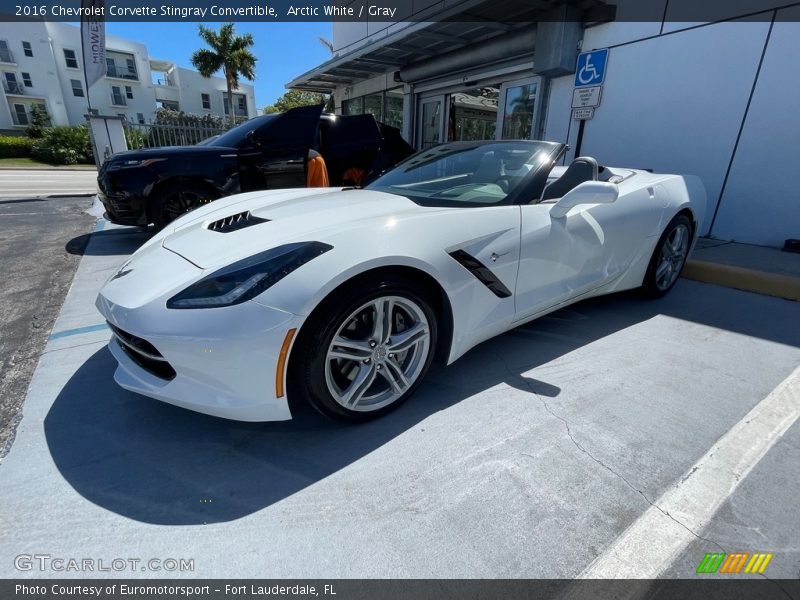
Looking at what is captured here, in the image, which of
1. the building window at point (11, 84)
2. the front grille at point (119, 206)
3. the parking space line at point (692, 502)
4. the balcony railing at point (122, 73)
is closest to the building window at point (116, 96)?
the balcony railing at point (122, 73)

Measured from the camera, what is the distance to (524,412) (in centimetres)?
205

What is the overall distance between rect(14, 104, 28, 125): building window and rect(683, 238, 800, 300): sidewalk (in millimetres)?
50098

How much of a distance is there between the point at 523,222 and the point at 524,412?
3.27ft

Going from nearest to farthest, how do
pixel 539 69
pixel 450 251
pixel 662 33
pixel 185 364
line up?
pixel 185 364, pixel 450 251, pixel 662 33, pixel 539 69

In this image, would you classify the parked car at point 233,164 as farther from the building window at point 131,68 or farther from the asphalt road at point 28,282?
the building window at point 131,68

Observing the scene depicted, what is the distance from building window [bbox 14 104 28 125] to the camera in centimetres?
3562

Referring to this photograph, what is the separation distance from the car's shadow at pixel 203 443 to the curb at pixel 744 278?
263cm

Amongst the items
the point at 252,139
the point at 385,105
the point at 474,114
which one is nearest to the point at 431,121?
the point at 474,114

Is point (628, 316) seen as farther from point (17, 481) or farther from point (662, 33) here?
point (662, 33)

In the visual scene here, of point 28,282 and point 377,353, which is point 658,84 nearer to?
point 377,353

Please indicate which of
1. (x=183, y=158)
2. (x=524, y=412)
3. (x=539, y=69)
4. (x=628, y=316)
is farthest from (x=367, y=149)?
(x=524, y=412)

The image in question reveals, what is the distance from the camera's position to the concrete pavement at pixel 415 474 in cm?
136

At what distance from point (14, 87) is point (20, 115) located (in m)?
2.22

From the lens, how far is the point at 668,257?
349 centimetres
